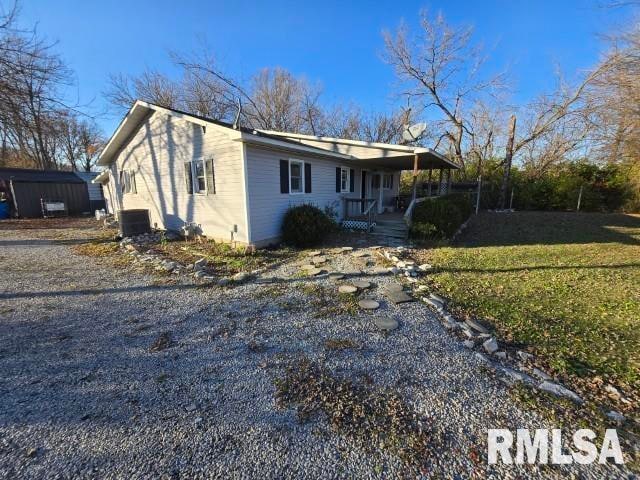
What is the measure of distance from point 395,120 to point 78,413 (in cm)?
2824

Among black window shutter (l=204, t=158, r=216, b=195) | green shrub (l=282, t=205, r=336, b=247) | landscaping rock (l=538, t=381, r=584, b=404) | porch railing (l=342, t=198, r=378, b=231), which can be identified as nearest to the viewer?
landscaping rock (l=538, t=381, r=584, b=404)

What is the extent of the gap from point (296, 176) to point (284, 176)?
0.65 metres

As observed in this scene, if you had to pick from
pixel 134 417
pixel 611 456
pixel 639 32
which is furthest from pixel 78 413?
pixel 639 32

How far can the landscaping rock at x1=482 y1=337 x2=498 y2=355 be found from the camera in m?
3.09

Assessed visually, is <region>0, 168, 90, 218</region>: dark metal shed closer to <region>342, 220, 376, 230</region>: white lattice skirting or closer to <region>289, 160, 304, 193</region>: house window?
<region>289, 160, 304, 193</region>: house window

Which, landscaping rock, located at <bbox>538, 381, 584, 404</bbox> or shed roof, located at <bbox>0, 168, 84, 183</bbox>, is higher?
shed roof, located at <bbox>0, 168, 84, 183</bbox>

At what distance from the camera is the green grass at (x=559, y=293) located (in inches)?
121

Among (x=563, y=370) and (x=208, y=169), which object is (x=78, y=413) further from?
(x=208, y=169)

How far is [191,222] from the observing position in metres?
9.42

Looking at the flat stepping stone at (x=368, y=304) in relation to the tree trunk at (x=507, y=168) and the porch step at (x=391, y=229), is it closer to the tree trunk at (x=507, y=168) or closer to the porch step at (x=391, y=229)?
the porch step at (x=391, y=229)

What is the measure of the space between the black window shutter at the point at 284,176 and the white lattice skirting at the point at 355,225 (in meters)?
2.97

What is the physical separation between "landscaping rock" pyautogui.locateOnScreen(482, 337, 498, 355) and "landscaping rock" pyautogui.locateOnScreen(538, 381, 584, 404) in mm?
552

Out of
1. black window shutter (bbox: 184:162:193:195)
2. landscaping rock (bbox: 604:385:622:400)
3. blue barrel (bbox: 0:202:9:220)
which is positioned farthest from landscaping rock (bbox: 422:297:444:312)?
blue barrel (bbox: 0:202:9:220)

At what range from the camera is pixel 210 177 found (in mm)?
8375
